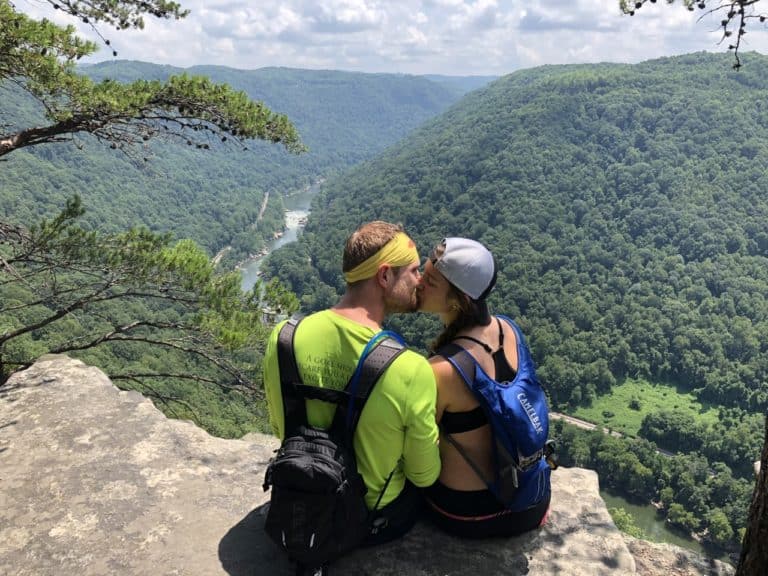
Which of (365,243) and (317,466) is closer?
(317,466)

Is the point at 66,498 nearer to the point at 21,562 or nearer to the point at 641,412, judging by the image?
the point at 21,562

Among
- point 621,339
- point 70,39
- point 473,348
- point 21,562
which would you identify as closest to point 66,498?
point 21,562

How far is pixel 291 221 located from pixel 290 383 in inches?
4358

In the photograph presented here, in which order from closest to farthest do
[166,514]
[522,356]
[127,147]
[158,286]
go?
[522,356] < [166,514] < [127,147] < [158,286]

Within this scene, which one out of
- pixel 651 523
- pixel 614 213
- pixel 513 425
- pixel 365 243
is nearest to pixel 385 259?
pixel 365 243

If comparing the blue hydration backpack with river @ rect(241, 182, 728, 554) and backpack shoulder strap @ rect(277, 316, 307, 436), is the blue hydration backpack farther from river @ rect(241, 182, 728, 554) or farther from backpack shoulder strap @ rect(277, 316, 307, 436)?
river @ rect(241, 182, 728, 554)

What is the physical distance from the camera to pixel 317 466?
6.50ft

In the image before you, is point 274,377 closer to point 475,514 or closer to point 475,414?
point 475,414

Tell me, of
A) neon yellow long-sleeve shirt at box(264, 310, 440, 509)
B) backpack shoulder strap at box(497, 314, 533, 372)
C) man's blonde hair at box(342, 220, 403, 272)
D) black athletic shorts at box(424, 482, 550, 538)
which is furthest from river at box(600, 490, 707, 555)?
man's blonde hair at box(342, 220, 403, 272)

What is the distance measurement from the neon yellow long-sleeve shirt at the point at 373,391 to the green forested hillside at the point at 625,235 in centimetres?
3430

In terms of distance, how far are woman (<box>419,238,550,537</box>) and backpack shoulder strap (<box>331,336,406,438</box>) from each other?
271 millimetres

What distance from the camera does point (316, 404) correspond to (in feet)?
6.93

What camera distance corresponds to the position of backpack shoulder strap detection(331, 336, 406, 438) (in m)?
2.00

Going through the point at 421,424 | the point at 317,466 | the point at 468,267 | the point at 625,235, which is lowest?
the point at 625,235
